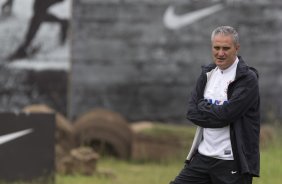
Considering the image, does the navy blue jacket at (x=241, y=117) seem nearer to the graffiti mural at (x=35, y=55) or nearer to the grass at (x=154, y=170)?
the grass at (x=154, y=170)

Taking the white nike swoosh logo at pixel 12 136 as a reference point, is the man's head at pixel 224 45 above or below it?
above

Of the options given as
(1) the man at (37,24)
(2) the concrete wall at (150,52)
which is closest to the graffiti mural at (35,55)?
(1) the man at (37,24)

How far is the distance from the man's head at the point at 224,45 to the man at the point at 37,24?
26.7 feet

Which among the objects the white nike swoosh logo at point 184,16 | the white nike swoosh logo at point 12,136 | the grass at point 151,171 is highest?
the white nike swoosh logo at point 184,16

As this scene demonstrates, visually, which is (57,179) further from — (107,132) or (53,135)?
(107,132)

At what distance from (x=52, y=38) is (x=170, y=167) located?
322cm

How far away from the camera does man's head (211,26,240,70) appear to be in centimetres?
481

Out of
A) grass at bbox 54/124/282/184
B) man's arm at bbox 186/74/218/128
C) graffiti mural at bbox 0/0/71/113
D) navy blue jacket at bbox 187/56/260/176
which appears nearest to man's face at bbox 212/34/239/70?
navy blue jacket at bbox 187/56/260/176

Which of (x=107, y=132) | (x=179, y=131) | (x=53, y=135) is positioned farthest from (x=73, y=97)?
(x=53, y=135)

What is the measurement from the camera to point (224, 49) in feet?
15.8

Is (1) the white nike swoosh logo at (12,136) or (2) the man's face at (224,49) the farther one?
(1) the white nike swoosh logo at (12,136)

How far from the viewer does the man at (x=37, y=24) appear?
41.6 feet

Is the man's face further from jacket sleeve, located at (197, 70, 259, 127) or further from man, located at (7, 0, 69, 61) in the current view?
man, located at (7, 0, 69, 61)

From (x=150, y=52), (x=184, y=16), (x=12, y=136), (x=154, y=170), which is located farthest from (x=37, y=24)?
(x=12, y=136)
